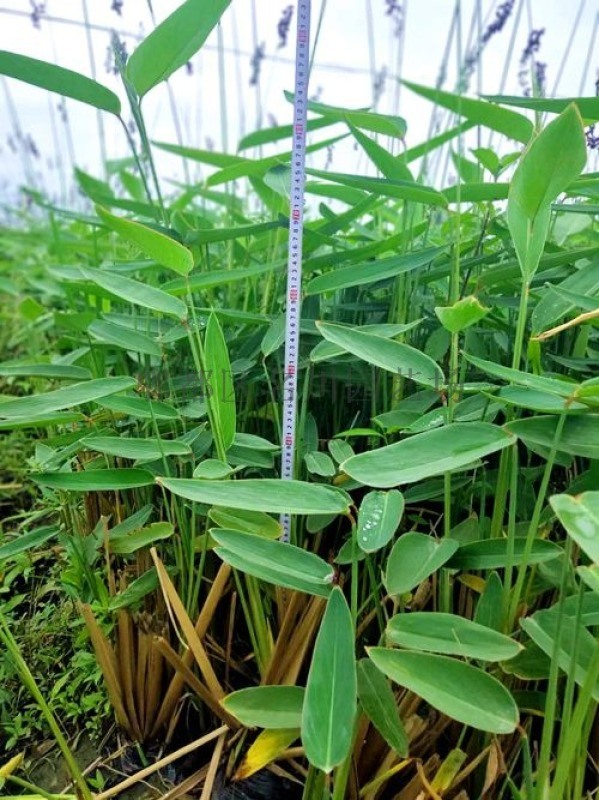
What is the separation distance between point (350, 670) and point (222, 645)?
0.28 metres

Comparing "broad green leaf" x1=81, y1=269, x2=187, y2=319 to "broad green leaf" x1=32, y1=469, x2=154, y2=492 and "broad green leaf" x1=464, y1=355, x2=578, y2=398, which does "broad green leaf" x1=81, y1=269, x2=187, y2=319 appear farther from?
"broad green leaf" x1=464, y1=355, x2=578, y2=398

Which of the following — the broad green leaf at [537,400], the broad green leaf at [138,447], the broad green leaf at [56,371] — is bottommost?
the broad green leaf at [138,447]

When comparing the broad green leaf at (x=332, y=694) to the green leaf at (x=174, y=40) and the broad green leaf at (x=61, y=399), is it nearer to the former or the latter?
the broad green leaf at (x=61, y=399)

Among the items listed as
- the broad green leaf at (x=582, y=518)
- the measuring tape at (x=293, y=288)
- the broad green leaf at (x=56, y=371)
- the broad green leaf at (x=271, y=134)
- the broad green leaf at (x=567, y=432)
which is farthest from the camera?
the broad green leaf at (x=271, y=134)

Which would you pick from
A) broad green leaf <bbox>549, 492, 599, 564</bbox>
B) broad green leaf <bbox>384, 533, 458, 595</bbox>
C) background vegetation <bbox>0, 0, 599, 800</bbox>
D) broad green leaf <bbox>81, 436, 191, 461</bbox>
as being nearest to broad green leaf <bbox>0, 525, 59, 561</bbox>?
background vegetation <bbox>0, 0, 599, 800</bbox>

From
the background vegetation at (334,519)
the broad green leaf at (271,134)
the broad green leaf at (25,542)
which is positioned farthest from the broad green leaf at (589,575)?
the broad green leaf at (271,134)

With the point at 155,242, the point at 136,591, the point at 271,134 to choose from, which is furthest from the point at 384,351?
the point at 271,134

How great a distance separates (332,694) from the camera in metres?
0.33

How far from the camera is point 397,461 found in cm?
37

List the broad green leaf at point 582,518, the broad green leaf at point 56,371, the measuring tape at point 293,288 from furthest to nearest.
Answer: the broad green leaf at point 56,371 < the measuring tape at point 293,288 < the broad green leaf at point 582,518

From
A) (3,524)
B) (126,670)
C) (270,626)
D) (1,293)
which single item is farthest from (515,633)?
(1,293)

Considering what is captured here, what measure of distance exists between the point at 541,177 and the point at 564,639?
0.29 m

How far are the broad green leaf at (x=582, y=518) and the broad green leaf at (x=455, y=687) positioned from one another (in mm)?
94

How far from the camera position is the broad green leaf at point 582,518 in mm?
292
